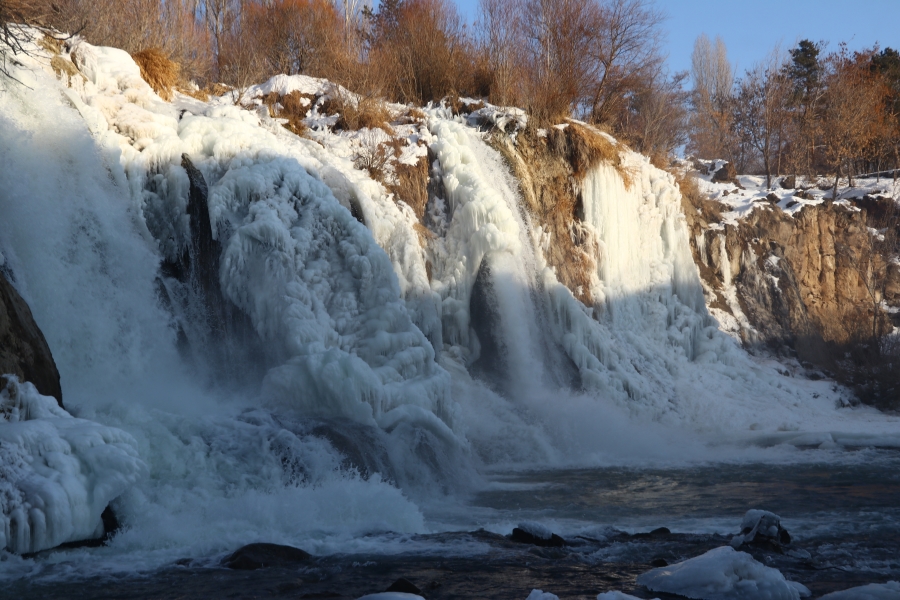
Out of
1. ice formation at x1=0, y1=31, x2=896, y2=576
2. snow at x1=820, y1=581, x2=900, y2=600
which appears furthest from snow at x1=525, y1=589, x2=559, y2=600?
ice formation at x1=0, y1=31, x2=896, y2=576

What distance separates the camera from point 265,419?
834cm

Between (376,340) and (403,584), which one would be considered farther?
(376,340)

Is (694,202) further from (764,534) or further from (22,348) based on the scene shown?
(22,348)

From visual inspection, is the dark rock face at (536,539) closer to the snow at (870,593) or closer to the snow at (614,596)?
the snow at (614,596)

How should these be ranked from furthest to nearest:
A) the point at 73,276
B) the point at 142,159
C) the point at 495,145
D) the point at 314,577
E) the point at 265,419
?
the point at 495,145, the point at 142,159, the point at 73,276, the point at 265,419, the point at 314,577

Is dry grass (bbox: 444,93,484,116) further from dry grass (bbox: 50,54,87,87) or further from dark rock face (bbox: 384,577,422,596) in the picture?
dark rock face (bbox: 384,577,422,596)

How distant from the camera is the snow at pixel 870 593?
452 cm

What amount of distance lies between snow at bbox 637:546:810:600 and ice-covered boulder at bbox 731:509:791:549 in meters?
1.14

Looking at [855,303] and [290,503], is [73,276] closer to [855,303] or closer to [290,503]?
[290,503]

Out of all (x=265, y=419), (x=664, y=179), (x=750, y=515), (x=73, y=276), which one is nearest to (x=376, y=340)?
(x=265, y=419)

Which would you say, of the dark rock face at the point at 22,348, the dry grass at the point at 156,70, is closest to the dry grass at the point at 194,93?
the dry grass at the point at 156,70

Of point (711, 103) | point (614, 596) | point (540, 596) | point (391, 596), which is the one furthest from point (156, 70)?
point (711, 103)

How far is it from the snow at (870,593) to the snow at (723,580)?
0.79 feet

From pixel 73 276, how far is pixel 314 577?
218 inches
